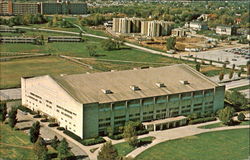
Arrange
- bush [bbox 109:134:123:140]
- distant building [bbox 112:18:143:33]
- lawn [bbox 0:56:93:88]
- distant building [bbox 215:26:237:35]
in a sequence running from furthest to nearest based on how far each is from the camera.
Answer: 1. distant building [bbox 215:26:237:35]
2. distant building [bbox 112:18:143:33]
3. lawn [bbox 0:56:93:88]
4. bush [bbox 109:134:123:140]

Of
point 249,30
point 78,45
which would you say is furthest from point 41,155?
point 249,30

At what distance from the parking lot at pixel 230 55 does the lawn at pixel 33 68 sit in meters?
36.9

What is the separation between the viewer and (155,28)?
130 meters

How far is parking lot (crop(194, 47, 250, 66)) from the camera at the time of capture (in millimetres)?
95800

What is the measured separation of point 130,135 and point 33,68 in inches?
1726

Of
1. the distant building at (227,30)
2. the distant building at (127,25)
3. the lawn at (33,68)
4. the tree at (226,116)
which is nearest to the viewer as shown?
the tree at (226,116)

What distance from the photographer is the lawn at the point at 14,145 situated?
3747cm

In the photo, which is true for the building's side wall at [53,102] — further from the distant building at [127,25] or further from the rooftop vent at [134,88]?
the distant building at [127,25]

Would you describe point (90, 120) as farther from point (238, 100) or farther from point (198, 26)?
point (198, 26)

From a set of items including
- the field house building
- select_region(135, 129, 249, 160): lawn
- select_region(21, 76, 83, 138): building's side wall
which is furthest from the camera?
the field house building

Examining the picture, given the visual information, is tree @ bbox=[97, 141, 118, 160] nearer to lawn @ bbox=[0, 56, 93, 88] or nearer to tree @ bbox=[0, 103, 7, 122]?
tree @ bbox=[0, 103, 7, 122]

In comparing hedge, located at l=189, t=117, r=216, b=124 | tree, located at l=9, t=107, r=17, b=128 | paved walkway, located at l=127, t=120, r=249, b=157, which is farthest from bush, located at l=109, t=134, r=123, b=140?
tree, located at l=9, t=107, r=17, b=128

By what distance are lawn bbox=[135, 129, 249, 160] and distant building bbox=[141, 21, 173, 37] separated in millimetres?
87369

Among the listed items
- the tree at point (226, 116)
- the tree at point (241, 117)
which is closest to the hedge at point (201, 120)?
the tree at point (226, 116)
